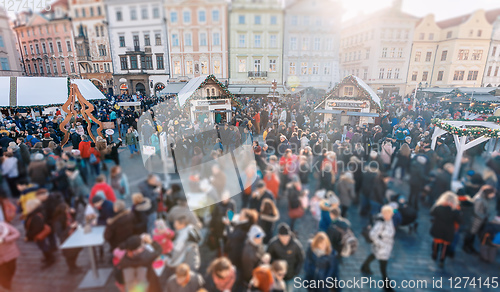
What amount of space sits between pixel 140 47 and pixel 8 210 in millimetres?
17864

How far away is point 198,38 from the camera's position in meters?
21.2

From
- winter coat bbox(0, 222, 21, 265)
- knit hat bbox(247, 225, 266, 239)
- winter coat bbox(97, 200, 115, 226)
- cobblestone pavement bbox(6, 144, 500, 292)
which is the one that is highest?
winter coat bbox(97, 200, 115, 226)

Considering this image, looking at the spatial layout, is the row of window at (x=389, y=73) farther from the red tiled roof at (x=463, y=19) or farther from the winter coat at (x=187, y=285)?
the winter coat at (x=187, y=285)

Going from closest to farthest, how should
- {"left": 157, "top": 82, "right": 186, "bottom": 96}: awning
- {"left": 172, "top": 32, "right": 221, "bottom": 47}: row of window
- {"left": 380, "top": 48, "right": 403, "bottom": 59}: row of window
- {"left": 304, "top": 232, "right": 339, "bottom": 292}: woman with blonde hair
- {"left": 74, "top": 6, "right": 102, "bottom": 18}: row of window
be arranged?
{"left": 304, "top": 232, "right": 339, "bottom": 292}: woman with blonde hair
{"left": 74, "top": 6, "right": 102, "bottom": 18}: row of window
{"left": 172, "top": 32, "right": 221, "bottom": 47}: row of window
{"left": 157, "top": 82, "right": 186, "bottom": 96}: awning
{"left": 380, "top": 48, "right": 403, "bottom": 59}: row of window

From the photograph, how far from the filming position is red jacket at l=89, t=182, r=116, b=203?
440 centimetres

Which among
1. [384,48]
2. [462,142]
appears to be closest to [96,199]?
[462,142]

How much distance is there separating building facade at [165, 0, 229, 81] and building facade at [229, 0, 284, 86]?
1555 mm

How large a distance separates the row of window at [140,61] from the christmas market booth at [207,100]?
8.09m

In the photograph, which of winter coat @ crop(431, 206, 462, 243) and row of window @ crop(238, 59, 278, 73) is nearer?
winter coat @ crop(431, 206, 462, 243)

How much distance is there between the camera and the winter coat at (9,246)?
3941 mm

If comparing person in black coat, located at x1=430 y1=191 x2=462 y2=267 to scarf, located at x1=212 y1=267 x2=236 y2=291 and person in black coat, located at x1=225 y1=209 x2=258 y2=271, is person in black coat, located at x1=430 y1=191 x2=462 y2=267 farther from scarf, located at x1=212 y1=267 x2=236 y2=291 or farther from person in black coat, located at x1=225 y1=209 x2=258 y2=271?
scarf, located at x1=212 y1=267 x2=236 y2=291

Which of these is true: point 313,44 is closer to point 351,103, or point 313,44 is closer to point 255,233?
point 351,103

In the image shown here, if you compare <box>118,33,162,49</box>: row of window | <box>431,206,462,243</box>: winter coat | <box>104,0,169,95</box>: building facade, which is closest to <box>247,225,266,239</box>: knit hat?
<box>431,206,462,243</box>: winter coat

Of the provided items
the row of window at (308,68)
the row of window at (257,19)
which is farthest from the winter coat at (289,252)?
the row of window at (308,68)
